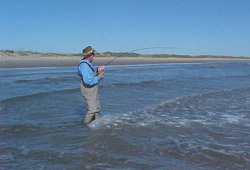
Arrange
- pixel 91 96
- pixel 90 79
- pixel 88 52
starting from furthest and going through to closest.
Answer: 1. pixel 91 96
2. pixel 88 52
3. pixel 90 79

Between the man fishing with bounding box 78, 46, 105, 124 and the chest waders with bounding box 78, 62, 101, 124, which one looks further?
the chest waders with bounding box 78, 62, 101, 124

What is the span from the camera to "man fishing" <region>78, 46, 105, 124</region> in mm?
5863

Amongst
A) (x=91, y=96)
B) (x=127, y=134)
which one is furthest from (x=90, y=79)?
(x=127, y=134)

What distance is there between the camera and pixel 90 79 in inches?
230

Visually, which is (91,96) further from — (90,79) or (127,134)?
(127,134)

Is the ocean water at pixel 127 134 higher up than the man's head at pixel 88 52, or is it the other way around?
the man's head at pixel 88 52

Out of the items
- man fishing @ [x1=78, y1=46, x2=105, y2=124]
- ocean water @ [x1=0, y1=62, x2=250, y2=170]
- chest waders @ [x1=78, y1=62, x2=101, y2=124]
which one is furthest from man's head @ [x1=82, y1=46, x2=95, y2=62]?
ocean water @ [x1=0, y1=62, x2=250, y2=170]

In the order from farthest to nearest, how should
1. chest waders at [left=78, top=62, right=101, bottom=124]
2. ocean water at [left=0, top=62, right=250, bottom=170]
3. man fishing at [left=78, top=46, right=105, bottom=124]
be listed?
1. chest waders at [left=78, top=62, right=101, bottom=124]
2. man fishing at [left=78, top=46, right=105, bottom=124]
3. ocean water at [left=0, top=62, right=250, bottom=170]

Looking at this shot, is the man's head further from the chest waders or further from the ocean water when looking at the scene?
the ocean water

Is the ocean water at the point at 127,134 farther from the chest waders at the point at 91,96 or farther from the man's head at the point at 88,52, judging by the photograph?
the man's head at the point at 88,52

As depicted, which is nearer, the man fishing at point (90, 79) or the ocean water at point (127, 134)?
the ocean water at point (127, 134)

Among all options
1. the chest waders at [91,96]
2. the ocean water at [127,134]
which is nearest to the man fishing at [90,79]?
the chest waders at [91,96]

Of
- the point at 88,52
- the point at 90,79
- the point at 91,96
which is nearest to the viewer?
the point at 90,79

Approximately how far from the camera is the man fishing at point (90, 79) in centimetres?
586
